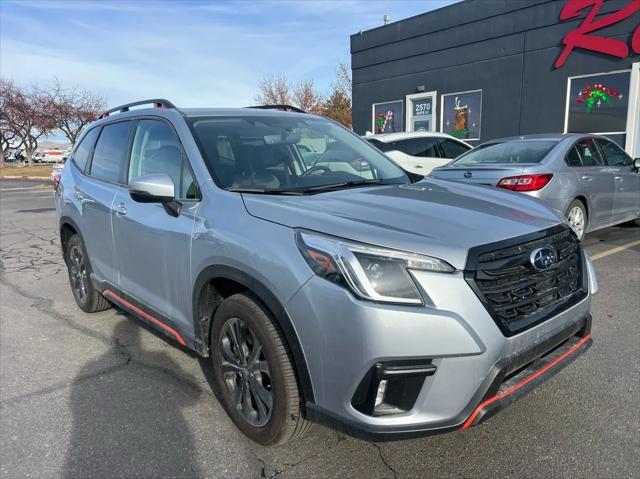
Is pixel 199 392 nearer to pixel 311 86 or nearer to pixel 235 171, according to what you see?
pixel 235 171

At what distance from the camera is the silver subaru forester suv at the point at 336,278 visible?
6.77 feet

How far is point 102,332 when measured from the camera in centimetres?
442

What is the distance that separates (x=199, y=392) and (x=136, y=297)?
33.7 inches

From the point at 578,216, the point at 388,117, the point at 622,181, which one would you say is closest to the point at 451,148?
the point at 622,181

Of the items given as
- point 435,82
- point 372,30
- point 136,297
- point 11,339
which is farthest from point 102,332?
point 372,30

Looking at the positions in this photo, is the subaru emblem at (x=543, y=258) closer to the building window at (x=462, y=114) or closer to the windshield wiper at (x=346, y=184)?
the windshield wiper at (x=346, y=184)

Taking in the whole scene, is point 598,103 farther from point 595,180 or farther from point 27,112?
point 27,112

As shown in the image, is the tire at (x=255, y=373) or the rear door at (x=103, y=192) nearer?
the tire at (x=255, y=373)

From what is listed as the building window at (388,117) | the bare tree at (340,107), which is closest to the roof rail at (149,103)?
the building window at (388,117)

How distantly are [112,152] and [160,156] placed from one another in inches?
37.3

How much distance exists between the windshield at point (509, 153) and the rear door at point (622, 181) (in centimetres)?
125

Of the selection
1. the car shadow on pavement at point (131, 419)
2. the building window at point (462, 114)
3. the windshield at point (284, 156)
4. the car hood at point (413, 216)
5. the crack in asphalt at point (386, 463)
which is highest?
the building window at point (462, 114)

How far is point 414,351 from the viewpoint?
6.65 ft

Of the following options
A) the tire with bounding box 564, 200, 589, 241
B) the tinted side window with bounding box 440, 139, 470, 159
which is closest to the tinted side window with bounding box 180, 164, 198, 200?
the tire with bounding box 564, 200, 589, 241
